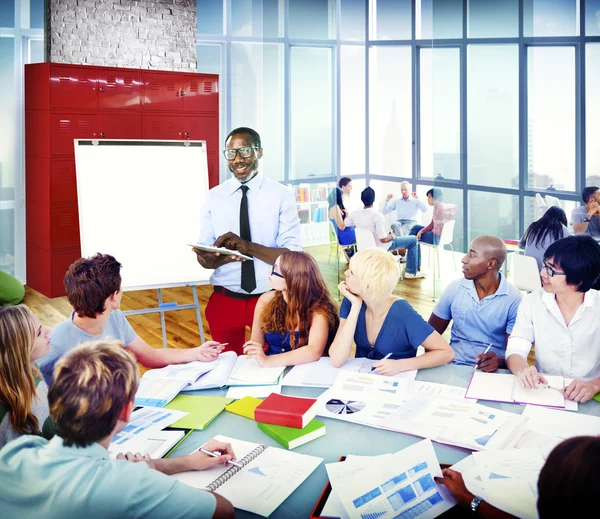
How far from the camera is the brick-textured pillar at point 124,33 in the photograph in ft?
24.1

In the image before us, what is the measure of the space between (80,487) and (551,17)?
16.8 feet

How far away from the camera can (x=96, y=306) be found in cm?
270

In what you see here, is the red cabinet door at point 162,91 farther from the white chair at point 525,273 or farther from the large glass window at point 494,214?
the white chair at point 525,273

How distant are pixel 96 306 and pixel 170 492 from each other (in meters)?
1.36

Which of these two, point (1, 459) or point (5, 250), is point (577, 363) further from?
point (5, 250)

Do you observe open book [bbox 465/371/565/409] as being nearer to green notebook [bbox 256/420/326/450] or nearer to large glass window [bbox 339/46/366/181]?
green notebook [bbox 256/420/326/450]

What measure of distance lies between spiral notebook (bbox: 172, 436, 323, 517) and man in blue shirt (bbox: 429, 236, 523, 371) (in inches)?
65.7

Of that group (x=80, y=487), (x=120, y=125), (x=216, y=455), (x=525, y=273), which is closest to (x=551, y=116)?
(x=525, y=273)

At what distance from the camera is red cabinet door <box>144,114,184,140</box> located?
7.63m

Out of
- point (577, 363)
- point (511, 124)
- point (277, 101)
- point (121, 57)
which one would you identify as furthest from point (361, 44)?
point (577, 363)

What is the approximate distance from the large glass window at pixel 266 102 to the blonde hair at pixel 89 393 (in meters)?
5.93

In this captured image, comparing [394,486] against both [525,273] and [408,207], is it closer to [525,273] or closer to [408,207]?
[525,273]

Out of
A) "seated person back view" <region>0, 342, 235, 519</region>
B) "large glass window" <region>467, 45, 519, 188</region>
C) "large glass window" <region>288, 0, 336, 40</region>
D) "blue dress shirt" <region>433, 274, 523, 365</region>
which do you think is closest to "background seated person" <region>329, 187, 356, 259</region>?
"large glass window" <region>288, 0, 336, 40</region>

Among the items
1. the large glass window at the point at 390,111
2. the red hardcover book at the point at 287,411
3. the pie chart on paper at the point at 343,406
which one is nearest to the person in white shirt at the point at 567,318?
the pie chart on paper at the point at 343,406
